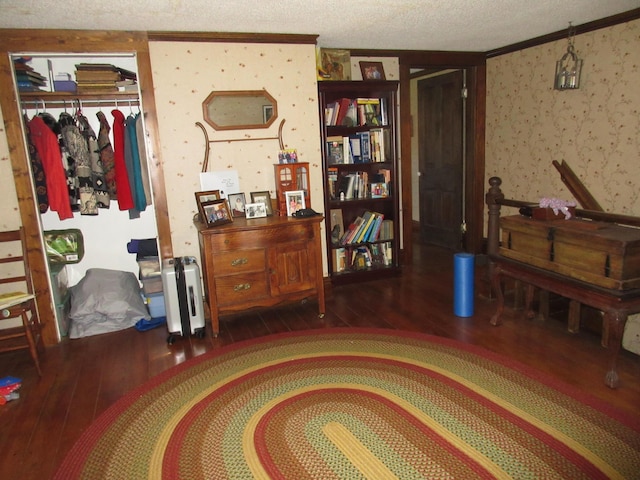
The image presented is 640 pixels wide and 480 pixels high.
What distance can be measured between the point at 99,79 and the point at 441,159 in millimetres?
3885

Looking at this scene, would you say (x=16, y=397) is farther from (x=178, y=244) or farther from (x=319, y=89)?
(x=319, y=89)

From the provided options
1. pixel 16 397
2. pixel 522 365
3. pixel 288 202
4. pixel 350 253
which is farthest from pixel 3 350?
pixel 522 365

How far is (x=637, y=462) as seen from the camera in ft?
6.19

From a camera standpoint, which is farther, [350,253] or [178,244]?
[350,253]

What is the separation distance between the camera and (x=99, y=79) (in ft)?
11.3

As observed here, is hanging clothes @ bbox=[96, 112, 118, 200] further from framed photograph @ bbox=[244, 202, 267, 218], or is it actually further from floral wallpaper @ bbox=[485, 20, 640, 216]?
floral wallpaper @ bbox=[485, 20, 640, 216]

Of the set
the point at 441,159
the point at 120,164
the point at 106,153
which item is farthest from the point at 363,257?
the point at 106,153

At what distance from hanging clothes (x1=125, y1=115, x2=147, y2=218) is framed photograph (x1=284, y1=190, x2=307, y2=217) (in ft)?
3.97

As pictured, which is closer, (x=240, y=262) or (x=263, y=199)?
(x=240, y=262)

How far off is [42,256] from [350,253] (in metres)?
2.64

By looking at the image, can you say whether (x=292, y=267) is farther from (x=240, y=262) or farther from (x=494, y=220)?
(x=494, y=220)

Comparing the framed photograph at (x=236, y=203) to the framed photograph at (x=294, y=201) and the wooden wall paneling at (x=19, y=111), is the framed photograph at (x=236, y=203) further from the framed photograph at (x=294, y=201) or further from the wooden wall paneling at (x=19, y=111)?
the wooden wall paneling at (x=19, y=111)

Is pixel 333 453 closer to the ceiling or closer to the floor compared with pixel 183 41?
closer to the floor

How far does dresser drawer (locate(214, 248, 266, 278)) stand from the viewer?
3348 mm
